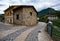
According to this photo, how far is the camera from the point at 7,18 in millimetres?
38781

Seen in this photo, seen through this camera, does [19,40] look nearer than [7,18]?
Answer: Yes

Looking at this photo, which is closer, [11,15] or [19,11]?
[19,11]

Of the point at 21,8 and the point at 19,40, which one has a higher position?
the point at 21,8

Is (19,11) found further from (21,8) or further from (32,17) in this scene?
(32,17)

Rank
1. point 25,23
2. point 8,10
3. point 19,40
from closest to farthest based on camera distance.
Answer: point 19,40
point 25,23
point 8,10

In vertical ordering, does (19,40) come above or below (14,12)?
below

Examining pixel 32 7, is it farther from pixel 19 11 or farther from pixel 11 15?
pixel 11 15

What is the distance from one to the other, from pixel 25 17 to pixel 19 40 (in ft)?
70.2

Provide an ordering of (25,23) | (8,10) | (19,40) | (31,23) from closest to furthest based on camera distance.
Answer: (19,40) < (25,23) < (31,23) < (8,10)

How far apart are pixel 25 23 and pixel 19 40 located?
20826mm

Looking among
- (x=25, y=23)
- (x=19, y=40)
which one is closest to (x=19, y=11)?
(x=25, y=23)

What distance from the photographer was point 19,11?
3412 cm

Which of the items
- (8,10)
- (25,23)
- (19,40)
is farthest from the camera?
(8,10)

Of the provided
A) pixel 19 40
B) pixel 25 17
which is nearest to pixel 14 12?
pixel 25 17
